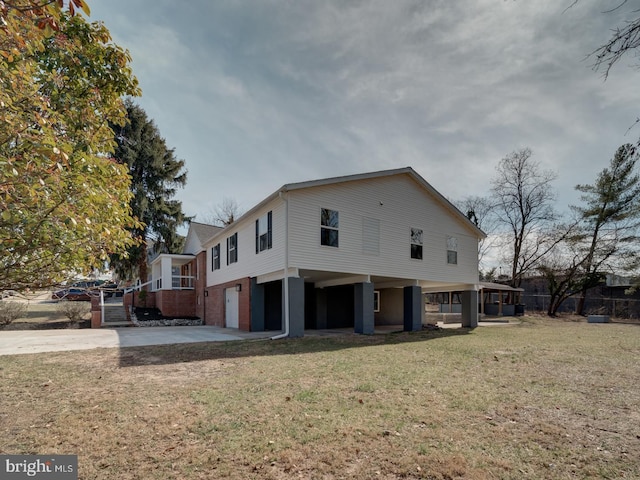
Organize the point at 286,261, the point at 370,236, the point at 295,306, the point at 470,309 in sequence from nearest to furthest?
the point at 286,261 < the point at 295,306 < the point at 370,236 < the point at 470,309

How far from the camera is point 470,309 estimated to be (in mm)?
19625

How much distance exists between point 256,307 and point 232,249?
12.4 ft

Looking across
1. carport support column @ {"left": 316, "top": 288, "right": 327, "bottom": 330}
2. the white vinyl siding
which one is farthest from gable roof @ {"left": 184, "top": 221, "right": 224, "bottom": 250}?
carport support column @ {"left": 316, "top": 288, "right": 327, "bottom": 330}

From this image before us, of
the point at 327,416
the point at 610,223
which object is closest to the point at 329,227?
the point at 327,416

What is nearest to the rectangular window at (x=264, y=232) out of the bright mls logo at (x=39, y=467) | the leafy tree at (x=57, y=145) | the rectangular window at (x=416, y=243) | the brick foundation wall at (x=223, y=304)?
the brick foundation wall at (x=223, y=304)

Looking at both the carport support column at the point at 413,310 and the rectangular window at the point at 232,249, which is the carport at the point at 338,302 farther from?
the rectangular window at the point at 232,249

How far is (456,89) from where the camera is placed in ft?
36.0

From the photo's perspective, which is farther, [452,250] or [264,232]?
[452,250]

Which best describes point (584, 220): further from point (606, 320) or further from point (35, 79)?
point (35, 79)

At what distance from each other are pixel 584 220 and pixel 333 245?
26726mm

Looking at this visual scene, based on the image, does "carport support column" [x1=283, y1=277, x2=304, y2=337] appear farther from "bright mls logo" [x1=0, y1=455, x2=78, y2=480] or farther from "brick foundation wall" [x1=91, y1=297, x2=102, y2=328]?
"brick foundation wall" [x1=91, y1=297, x2=102, y2=328]

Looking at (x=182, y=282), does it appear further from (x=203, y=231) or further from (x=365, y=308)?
(x=365, y=308)

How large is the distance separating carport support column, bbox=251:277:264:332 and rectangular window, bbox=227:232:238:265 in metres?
2.44

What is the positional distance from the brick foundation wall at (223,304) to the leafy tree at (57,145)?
11.7 meters
